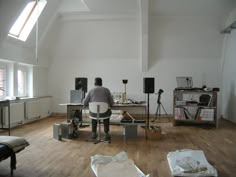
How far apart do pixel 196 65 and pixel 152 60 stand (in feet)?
5.13

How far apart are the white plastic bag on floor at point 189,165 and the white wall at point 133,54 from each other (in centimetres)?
479

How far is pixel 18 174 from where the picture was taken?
3143mm

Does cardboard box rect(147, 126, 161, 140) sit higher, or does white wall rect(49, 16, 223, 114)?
Result: white wall rect(49, 16, 223, 114)

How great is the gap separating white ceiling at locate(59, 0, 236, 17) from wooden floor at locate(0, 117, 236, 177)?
357 centimetres

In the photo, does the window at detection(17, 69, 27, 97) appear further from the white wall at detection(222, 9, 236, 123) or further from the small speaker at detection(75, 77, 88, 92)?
the white wall at detection(222, 9, 236, 123)

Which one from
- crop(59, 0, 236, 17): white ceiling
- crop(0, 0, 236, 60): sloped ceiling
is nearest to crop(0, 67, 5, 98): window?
crop(0, 0, 236, 60): sloped ceiling

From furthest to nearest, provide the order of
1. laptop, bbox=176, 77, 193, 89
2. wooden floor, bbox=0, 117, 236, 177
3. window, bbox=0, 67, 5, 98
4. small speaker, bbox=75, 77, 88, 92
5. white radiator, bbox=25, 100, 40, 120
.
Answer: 1. laptop, bbox=176, 77, 193, 89
2. white radiator, bbox=25, 100, 40, 120
3. window, bbox=0, 67, 5, 98
4. small speaker, bbox=75, 77, 88, 92
5. wooden floor, bbox=0, 117, 236, 177

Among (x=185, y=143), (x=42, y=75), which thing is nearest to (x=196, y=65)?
(x=185, y=143)

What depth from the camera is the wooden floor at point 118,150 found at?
332 centimetres

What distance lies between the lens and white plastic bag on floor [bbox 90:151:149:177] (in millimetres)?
3100

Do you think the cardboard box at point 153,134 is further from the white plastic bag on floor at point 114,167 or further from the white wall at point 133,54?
the white wall at point 133,54

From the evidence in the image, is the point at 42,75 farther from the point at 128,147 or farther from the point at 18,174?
the point at 18,174

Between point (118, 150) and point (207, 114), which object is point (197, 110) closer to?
point (207, 114)

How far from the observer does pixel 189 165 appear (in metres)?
3.28
